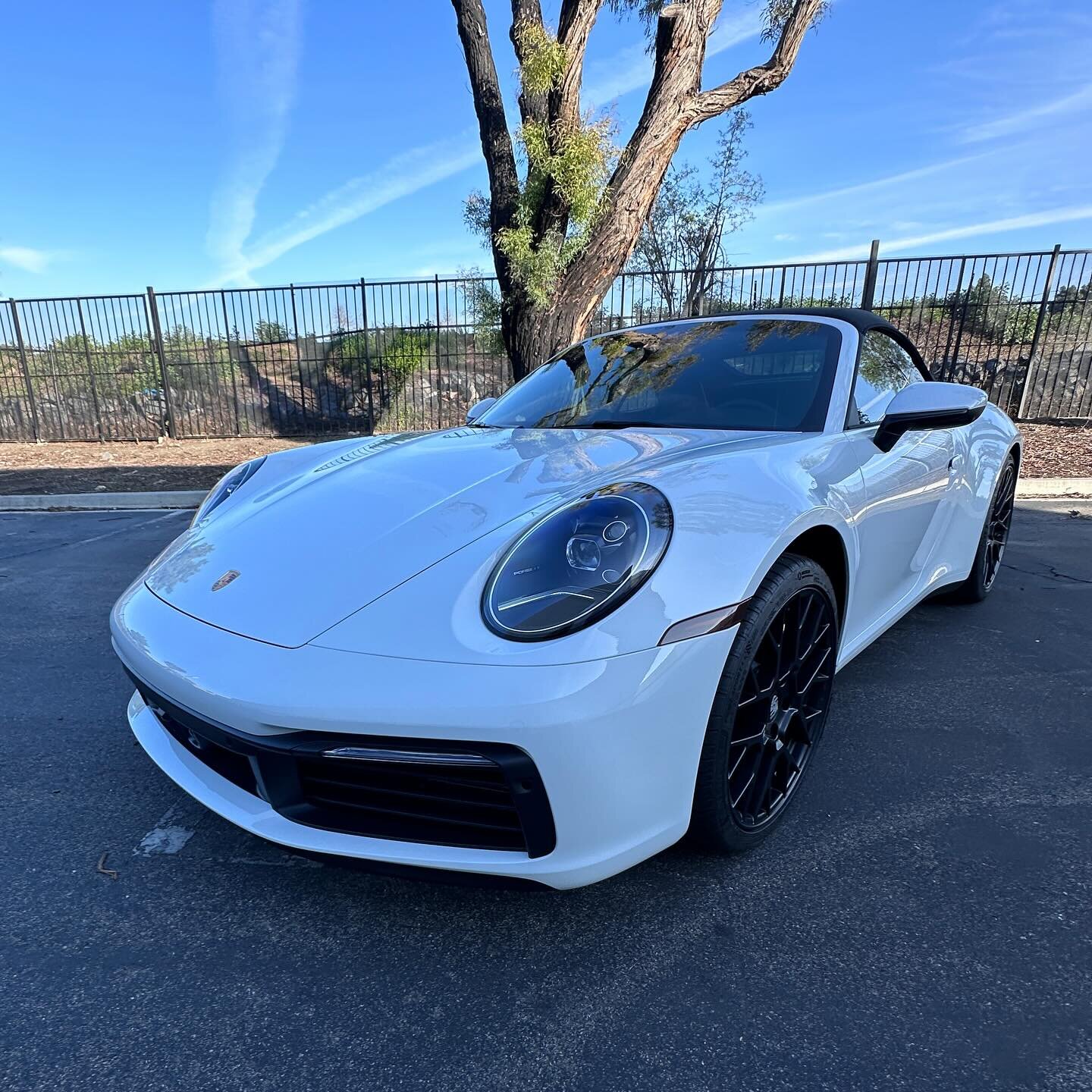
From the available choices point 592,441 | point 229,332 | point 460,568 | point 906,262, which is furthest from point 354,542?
point 229,332

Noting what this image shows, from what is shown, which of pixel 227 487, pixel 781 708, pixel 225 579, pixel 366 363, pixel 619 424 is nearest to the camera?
pixel 225 579

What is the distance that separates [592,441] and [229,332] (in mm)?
11221

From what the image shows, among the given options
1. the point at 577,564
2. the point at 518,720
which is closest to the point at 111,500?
the point at 577,564

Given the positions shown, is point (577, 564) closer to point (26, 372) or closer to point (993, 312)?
point (993, 312)

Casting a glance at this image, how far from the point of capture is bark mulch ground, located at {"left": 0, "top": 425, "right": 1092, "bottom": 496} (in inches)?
305

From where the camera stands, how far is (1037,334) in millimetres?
9422

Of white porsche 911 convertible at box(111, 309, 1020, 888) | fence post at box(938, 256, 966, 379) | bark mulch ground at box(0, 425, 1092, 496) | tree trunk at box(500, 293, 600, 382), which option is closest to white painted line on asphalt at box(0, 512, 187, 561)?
bark mulch ground at box(0, 425, 1092, 496)

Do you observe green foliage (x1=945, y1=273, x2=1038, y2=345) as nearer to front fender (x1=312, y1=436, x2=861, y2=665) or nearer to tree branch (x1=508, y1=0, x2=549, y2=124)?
tree branch (x1=508, y1=0, x2=549, y2=124)

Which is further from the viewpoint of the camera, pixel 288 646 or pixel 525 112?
pixel 525 112

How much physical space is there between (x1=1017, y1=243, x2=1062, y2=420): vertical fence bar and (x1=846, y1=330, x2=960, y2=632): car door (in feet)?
28.0

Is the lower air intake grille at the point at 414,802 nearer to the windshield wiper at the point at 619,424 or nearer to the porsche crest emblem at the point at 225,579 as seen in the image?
the porsche crest emblem at the point at 225,579

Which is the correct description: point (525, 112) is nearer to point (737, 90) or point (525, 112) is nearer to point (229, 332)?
point (737, 90)

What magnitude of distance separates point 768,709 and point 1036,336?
1037cm

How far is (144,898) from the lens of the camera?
1.62 m
